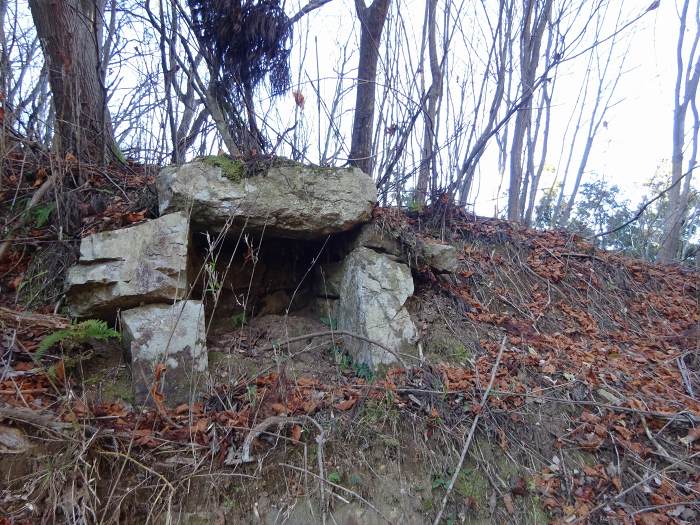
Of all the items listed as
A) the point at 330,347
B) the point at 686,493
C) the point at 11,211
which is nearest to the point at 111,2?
the point at 11,211

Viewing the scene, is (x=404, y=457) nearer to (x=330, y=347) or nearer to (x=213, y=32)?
(x=330, y=347)

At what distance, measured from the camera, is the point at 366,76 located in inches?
198

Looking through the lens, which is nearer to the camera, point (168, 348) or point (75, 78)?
point (168, 348)

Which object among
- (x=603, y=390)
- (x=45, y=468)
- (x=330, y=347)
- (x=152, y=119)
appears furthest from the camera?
(x=152, y=119)

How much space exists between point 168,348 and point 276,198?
4.10ft

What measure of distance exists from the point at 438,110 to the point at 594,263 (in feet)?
8.20

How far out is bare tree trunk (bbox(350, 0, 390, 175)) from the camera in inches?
186

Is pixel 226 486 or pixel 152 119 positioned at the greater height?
pixel 152 119

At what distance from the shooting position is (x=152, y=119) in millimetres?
4473

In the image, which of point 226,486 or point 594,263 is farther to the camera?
point 594,263

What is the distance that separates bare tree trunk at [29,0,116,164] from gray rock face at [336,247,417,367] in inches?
93.1

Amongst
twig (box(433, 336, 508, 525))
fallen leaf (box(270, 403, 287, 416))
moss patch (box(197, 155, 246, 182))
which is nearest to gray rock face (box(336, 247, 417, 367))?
twig (box(433, 336, 508, 525))

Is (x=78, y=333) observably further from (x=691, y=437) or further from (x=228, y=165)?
(x=691, y=437)

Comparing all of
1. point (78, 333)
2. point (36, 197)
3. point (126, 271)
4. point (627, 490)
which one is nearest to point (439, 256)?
point (627, 490)
